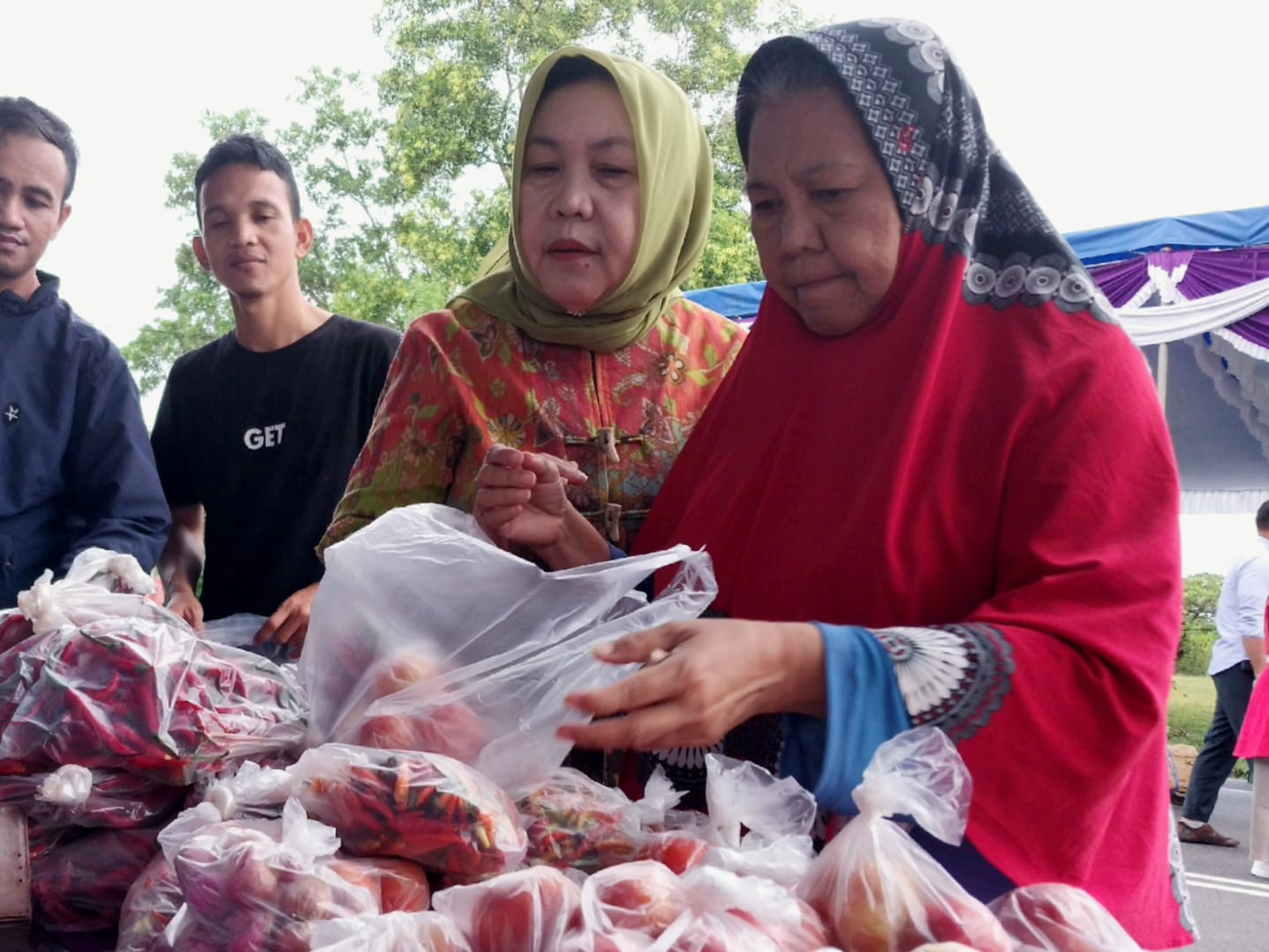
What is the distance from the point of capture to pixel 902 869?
953 mm

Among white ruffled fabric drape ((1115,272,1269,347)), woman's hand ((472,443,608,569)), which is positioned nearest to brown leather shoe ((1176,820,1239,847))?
white ruffled fabric drape ((1115,272,1269,347))

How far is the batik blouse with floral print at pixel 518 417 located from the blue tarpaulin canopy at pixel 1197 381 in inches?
212

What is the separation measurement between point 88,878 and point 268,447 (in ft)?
5.88

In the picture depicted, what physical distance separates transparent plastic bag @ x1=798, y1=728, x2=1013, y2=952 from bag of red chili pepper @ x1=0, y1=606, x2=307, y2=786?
0.62 m

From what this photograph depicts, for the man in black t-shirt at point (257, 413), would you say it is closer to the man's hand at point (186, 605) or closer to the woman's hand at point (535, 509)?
the man's hand at point (186, 605)

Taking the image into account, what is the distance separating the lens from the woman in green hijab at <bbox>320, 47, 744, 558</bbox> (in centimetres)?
173

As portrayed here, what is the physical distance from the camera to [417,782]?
3.31ft

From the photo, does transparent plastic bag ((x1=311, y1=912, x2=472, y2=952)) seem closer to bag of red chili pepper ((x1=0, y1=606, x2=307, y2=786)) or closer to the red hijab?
bag of red chili pepper ((x1=0, y1=606, x2=307, y2=786))

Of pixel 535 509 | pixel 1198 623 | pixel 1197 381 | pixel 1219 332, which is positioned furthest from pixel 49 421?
pixel 1198 623

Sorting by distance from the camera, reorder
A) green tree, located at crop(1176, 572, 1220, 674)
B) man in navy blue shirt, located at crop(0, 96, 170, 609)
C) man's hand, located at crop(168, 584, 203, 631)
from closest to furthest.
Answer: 1. man in navy blue shirt, located at crop(0, 96, 170, 609)
2. man's hand, located at crop(168, 584, 203, 631)
3. green tree, located at crop(1176, 572, 1220, 674)

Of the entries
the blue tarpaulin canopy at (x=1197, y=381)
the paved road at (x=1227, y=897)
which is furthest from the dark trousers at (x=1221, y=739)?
the blue tarpaulin canopy at (x=1197, y=381)

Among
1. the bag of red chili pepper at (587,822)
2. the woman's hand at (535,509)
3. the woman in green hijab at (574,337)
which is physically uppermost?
the woman in green hijab at (574,337)

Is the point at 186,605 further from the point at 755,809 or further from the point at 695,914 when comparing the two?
the point at 695,914

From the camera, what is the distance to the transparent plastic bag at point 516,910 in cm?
88
